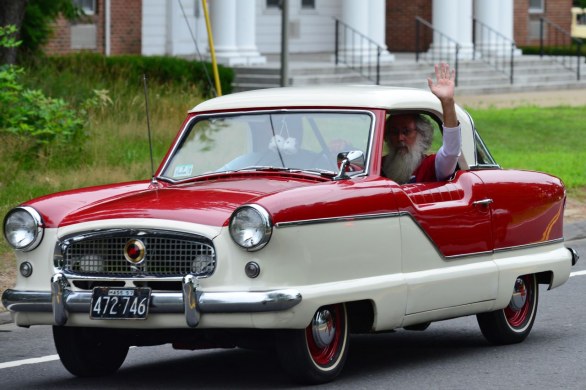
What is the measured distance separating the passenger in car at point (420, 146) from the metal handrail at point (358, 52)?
24.3 meters

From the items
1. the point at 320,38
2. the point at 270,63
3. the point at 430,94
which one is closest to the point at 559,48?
the point at 320,38

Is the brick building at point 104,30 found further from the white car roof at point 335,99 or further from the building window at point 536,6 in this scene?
the white car roof at point 335,99

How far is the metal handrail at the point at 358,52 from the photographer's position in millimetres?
34125

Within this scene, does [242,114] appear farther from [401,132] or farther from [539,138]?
[539,138]

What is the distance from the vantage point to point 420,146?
916cm

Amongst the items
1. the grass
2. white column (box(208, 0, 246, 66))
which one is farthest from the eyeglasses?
white column (box(208, 0, 246, 66))

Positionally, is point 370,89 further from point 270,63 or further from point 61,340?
point 270,63

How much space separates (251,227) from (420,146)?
6.42ft

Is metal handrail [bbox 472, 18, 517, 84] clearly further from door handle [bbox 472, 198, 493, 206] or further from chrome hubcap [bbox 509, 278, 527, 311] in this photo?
door handle [bbox 472, 198, 493, 206]

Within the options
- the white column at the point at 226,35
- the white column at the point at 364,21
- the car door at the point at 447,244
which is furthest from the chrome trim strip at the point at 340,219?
the white column at the point at 364,21

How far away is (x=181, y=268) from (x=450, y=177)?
2.12 meters

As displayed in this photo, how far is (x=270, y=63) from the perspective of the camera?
34000mm

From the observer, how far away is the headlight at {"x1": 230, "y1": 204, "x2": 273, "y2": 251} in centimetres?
749

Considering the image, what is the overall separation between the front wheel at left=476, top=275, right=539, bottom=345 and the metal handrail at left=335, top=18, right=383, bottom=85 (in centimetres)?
2388
